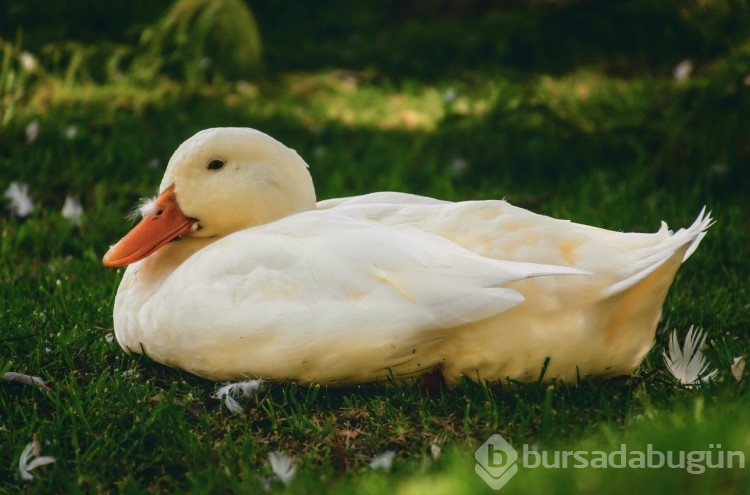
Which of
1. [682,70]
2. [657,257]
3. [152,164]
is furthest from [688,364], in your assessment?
[682,70]

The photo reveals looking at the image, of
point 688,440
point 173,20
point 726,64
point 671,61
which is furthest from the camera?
point 671,61

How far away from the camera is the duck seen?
2801mm

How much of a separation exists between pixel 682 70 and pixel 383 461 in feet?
16.7

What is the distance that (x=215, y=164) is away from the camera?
3352mm

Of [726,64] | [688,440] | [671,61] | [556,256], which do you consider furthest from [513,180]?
[688,440]

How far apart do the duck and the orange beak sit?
15cm

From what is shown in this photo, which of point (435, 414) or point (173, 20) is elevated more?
point (173, 20)

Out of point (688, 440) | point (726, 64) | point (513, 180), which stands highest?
point (726, 64)

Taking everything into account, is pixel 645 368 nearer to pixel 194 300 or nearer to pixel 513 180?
pixel 194 300

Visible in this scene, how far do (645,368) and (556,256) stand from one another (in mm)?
620

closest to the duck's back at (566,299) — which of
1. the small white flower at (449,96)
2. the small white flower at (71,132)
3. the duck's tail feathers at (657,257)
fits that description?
the duck's tail feathers at (657,257)

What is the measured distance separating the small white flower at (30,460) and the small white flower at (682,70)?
5270mm

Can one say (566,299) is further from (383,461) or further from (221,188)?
(221,188)

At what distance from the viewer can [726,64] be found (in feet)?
17.3
